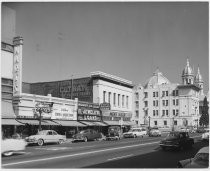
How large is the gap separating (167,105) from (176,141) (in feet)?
277

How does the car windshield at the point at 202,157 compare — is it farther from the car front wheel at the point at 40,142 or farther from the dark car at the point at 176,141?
the car front wheel at the point at 40,142

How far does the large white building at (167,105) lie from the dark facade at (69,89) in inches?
2051

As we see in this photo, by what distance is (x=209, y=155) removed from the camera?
449 inches

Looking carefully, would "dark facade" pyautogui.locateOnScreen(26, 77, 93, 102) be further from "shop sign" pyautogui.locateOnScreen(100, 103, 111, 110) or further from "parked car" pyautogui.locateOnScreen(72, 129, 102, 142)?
"parked car" pyautogui.locateOnScreen(72, 129, 102, 142)

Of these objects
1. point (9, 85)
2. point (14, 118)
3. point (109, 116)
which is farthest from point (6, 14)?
point (109, 116)

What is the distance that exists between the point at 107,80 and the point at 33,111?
60.1 ft

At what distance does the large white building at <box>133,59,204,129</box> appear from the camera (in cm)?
10294

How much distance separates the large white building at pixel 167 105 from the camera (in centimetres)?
10294

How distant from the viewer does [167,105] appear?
353 feet

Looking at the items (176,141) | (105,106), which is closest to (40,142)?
(176,141)

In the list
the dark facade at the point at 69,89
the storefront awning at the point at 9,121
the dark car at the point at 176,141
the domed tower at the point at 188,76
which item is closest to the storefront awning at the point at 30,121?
the storefront awning at the point at 9,121

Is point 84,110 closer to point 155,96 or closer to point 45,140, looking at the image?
point 45,140

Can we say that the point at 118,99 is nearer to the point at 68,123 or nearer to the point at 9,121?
the point at 68,123

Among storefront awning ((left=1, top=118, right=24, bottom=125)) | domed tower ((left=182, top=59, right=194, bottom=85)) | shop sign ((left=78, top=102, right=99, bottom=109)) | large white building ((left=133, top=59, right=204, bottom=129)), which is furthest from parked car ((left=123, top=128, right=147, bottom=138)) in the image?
domed tower ((left=182, top=59, right=194, bottom=85))
